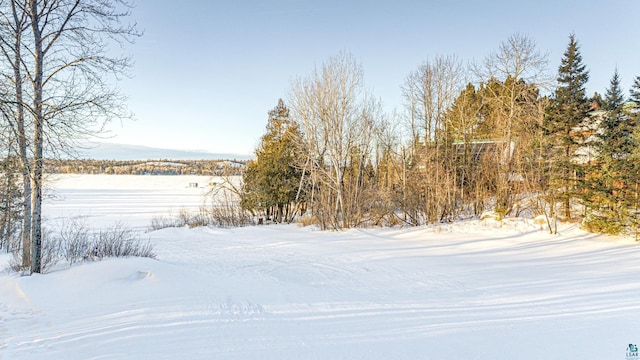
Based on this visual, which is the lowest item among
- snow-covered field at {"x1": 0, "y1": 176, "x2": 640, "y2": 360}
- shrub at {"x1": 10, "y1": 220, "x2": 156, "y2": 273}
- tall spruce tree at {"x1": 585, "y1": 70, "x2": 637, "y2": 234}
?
snow-covered field at {"x1": 0, "y1": 176, "x2": 640, "y2": 360}

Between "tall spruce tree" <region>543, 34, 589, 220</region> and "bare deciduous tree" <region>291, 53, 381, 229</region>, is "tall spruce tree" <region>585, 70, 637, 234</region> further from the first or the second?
"bare deciduous tree" <region>291, 53, 381, 229</region>

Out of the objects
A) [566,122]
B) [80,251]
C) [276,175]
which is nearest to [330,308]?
[80,251]

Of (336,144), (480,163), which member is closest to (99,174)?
(336,144)

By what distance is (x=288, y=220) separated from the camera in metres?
19.6

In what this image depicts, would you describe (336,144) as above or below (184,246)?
above

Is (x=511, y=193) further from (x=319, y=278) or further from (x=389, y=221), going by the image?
(x=319, y=278)

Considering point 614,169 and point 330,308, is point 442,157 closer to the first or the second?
point 614,169

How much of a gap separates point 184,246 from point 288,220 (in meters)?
9.41

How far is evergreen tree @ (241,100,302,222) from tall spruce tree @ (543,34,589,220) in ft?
39.0

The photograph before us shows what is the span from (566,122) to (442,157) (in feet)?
17.3

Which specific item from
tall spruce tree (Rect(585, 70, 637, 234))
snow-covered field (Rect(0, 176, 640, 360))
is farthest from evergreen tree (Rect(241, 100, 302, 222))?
tall spruce tree (Rect(585, 70, 637, 234))

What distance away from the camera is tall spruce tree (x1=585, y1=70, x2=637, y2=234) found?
9.07m

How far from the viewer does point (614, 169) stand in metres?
9.22

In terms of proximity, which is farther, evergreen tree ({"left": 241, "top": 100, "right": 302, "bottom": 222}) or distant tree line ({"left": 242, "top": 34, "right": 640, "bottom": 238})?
evergreen tree ({"left": 241, "top": 100, "right": 302, "bottom": 222})
